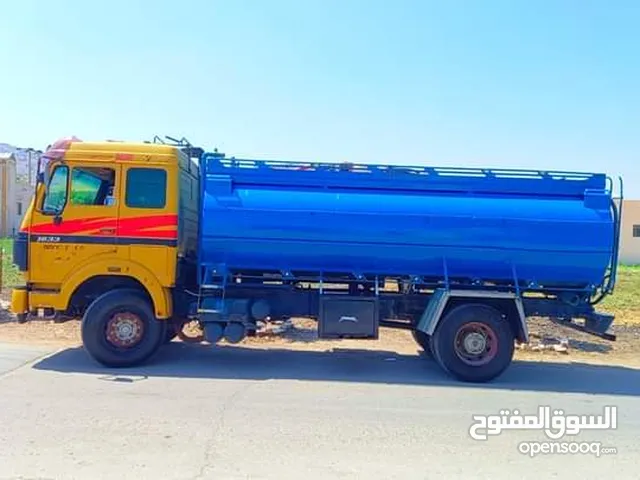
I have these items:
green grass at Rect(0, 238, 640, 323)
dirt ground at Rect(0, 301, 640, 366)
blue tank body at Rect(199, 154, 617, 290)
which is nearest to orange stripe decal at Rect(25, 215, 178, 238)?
blue tank body at Rect(199, 154, 617, 290)

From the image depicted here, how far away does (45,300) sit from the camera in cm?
921

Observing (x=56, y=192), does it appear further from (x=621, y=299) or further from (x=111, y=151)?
(x=621, y=299)

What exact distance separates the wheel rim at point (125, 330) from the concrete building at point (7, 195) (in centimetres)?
4732

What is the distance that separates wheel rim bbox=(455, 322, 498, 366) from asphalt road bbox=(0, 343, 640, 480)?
408mm

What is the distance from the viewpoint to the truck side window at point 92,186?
919 cm

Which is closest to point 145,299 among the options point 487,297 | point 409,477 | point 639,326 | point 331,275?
point 331,275

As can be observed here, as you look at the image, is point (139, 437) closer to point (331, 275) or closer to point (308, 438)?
point (308, 438)

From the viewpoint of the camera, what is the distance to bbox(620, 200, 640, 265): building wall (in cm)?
4859

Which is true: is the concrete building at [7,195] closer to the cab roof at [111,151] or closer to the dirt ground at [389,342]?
the dirt ground at [389,342]

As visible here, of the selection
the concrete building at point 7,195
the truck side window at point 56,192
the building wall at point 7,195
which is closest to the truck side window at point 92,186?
the truck side window at point 56,192

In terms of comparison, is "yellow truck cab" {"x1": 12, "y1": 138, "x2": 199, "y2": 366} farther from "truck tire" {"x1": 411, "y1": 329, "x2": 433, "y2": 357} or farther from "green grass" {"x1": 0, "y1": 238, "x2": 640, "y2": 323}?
"green grass" {"x1": 0, "y1": 238, "x2": 640, "y2": 323}

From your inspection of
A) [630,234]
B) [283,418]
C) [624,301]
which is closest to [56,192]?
[283,418]

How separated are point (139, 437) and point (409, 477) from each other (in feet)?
7.83

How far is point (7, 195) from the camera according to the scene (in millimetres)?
52969
